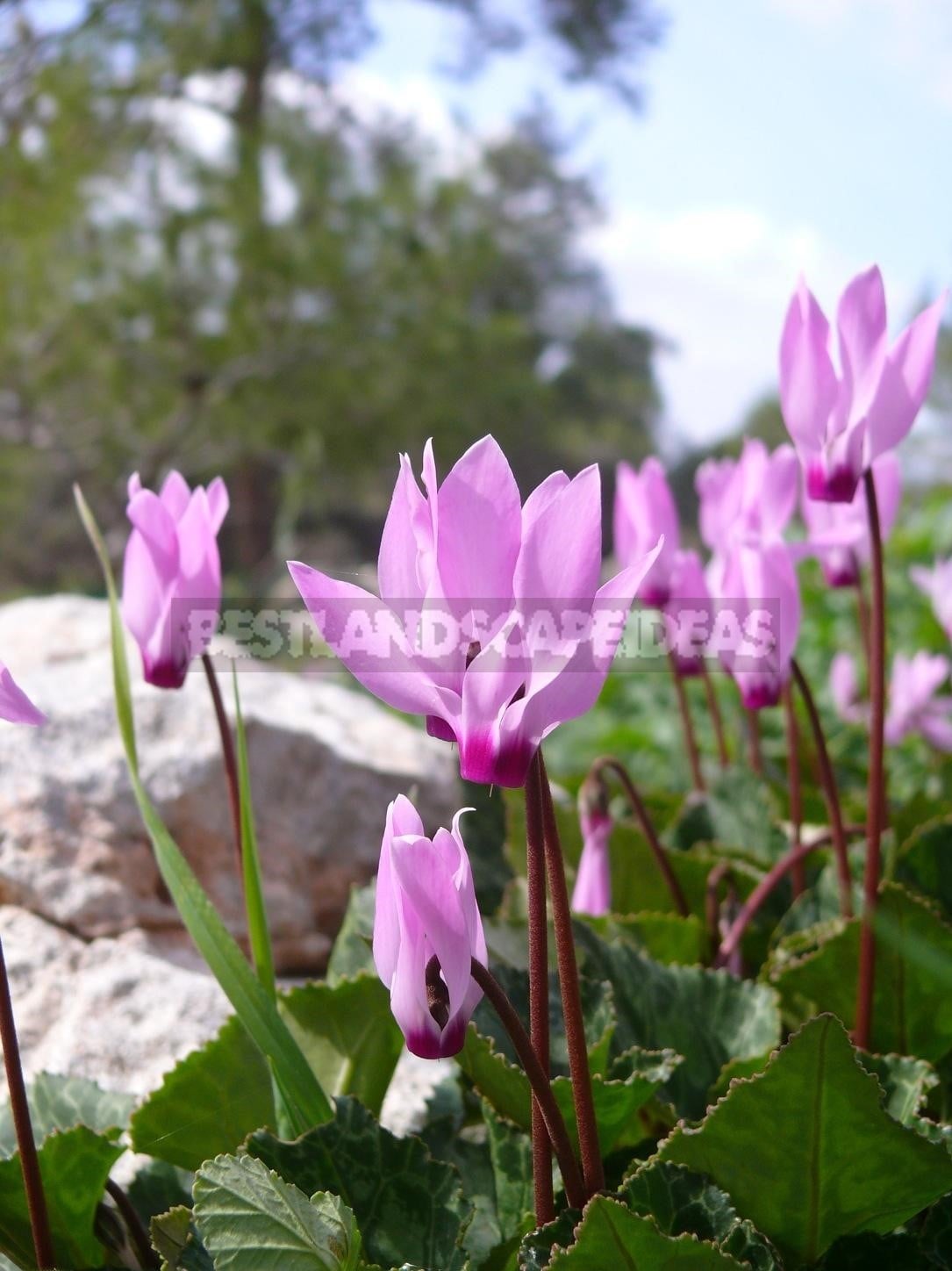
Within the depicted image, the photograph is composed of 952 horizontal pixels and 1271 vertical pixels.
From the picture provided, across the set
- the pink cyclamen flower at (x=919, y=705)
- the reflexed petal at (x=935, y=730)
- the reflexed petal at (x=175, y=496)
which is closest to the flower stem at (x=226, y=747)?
the reflexed petal at (x=175, y=496)

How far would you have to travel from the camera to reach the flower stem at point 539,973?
0.69 meters

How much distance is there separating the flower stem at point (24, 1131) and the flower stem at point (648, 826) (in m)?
0.59

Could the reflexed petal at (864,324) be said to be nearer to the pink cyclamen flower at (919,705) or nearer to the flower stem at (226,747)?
the flower stem at (226,747)

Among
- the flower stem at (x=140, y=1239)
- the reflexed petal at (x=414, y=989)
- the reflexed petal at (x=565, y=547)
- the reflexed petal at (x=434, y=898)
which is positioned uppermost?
the reflexed petal at (x=565, y=547)

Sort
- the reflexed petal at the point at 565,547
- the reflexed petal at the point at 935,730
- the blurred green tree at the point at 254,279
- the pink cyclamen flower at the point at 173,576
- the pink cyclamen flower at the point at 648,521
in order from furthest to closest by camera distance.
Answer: the blurred green tree at the point at 254,279
the reflexed petal at the point at 935,730
the pink cyclamen flower at the point at 648,521
the pink cyclamen flower at the point at 173,576
the reflexed petal at the point at 565,547

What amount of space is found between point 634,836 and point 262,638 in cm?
117

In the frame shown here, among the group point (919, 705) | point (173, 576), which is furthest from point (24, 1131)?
point (919, 705)

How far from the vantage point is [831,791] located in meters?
1.12

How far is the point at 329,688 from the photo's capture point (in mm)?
2260

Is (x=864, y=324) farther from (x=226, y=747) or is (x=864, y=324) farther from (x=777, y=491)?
(x=226, y=747)

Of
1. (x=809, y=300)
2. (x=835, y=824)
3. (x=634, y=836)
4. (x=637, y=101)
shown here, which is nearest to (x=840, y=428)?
(x=809, y=300)

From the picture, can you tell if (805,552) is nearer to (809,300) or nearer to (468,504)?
(809,300)

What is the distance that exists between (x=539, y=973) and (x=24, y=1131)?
33 cm

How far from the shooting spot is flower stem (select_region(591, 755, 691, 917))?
1189mm
